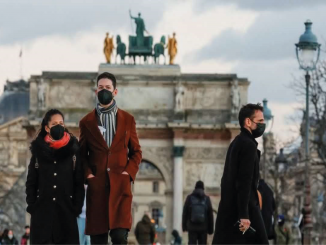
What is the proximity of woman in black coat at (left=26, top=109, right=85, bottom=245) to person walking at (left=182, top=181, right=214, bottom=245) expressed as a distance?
10.7 metres

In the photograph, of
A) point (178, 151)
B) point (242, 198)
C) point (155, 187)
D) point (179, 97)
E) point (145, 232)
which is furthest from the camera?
point (155, 187)

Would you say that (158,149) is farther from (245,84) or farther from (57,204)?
(57,204)

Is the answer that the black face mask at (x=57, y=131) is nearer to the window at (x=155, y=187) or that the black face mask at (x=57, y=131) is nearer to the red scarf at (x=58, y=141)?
the red scarf at (x=58, y=141)

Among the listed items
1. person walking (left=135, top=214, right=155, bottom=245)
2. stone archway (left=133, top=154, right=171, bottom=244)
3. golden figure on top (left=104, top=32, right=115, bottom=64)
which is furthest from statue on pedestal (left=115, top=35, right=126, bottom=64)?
stone archway (left=133, top=154, right=171, bottom=244)

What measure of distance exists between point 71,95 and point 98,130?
60220 mm

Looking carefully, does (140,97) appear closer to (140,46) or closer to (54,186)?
(140,46)

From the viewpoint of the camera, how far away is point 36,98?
253 feet

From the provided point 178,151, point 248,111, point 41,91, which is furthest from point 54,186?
point 41,91

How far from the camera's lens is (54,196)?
54.3 feet

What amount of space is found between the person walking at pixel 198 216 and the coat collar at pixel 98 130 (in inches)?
424

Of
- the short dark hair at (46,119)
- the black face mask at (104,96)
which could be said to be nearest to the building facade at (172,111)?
the short dark hair at (46,119)

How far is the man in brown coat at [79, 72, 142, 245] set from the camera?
16.1 m

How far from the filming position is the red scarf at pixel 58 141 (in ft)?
54.0

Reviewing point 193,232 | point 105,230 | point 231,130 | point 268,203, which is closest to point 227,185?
point 105,230
